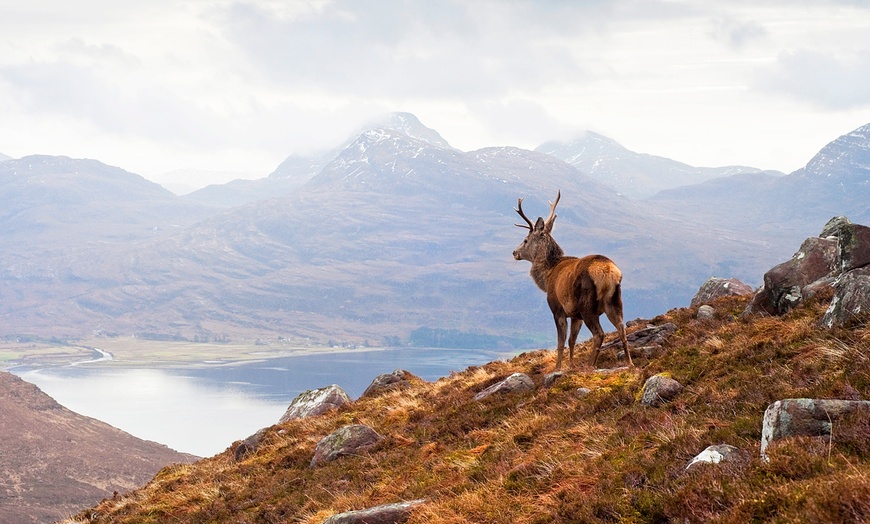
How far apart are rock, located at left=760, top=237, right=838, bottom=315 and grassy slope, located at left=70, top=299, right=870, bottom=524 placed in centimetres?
119

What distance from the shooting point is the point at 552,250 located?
2034 cm

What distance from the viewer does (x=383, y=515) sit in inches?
423

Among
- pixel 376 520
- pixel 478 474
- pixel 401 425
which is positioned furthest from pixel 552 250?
pixel 376 520

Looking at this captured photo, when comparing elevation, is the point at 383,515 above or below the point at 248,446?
above

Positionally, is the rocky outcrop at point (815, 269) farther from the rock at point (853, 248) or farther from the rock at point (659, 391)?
the rock at point (659, 391)

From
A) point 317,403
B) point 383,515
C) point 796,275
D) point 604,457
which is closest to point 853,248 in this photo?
point 796,275

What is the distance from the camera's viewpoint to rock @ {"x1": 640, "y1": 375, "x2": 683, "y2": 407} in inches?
506

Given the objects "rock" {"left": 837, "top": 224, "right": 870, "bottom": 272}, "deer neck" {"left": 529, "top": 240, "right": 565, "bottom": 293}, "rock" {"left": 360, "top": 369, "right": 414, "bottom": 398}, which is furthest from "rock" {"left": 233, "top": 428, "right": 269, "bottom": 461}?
"rock" {"left": 837, "top": 224, "right": 870, "bottom": 272}

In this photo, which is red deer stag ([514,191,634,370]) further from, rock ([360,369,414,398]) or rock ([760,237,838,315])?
rock ([360,369,414,398])

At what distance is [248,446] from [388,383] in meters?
6.03

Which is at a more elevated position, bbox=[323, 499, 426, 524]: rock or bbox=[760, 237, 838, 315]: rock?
bbox=[760, 237, 838, 315]: rock

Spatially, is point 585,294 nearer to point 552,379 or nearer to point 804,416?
point 552,379

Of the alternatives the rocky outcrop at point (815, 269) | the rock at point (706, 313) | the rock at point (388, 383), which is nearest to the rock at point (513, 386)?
the rocky outcrop at point (815, 269)

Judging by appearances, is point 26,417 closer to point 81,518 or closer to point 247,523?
point 81,518
